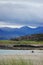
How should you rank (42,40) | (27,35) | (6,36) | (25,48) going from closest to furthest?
(6,36) < (27,35) < (42,40) < (25,48)

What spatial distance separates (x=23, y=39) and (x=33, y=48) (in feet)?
52.0

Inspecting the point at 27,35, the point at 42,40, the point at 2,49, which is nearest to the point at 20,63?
the point at 27,35

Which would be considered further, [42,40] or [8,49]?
[8,49]

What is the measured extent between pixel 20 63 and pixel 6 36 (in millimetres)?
15007

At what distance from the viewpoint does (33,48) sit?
51.7m

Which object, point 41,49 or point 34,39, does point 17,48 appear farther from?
point 34,39

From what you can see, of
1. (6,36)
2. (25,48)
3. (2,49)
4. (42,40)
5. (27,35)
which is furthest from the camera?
(25,48)

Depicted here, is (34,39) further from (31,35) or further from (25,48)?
(25,48)

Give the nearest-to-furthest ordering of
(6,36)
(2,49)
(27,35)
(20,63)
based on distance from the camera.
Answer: (20,63)
(6,36)
(27,35)
(2,49)

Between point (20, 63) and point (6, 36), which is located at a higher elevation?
point (6, 36)

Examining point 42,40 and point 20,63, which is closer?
point 20,63

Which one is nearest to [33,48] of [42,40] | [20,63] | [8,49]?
[8,49]

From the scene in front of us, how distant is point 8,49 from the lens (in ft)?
164

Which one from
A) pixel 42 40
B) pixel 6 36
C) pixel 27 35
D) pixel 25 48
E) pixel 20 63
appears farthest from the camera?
pixel 25 48
